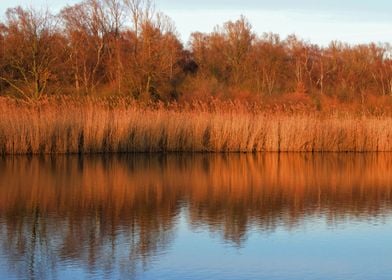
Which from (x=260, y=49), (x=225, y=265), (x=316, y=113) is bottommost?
(x=225, y=265)

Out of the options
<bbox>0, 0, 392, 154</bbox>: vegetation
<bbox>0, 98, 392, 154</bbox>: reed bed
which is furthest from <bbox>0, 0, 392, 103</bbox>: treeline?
<bbox>0, 98, 392, 154</bbox>: reed bed

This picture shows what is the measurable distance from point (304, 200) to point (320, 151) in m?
9.70

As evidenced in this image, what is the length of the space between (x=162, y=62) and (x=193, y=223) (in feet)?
87.1

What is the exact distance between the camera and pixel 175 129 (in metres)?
16.2

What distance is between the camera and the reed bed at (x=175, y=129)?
48.9 feet

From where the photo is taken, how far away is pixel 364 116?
17781 mm

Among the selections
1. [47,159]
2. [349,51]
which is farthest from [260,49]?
[47,159]

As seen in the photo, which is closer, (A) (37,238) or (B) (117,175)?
(A) (37,238)

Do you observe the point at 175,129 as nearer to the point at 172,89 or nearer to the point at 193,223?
the point at 193,223

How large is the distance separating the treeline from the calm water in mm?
14332

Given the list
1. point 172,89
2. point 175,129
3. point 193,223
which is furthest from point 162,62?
point 193,223

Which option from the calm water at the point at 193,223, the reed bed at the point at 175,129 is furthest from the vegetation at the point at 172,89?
the calm water at the point at 193,223

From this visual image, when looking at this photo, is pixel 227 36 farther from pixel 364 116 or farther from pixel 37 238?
pixel 37 238

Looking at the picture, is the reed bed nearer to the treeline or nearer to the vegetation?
the vegetation
